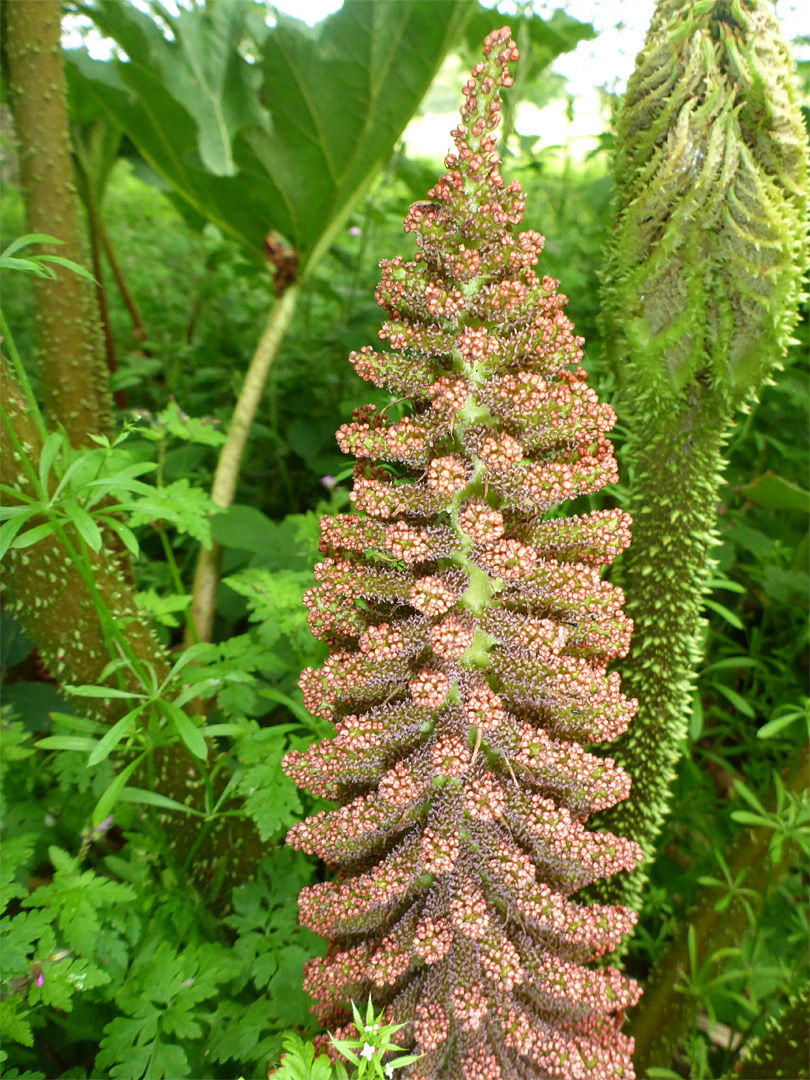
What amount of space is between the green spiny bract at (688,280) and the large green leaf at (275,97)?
1.24 m

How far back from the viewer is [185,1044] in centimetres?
112

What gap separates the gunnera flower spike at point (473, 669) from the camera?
0.75 m

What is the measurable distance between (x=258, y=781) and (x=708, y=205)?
1050mm

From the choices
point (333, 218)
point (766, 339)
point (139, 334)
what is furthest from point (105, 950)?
point (139, 334)

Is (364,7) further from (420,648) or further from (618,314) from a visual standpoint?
(420,648)

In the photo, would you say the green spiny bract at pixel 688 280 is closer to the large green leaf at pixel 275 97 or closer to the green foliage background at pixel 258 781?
the green foliage background at pixel 258 781

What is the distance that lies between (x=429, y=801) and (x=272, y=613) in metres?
0.67

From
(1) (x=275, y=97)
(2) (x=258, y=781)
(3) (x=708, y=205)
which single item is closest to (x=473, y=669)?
(2) (x=258, y=781)

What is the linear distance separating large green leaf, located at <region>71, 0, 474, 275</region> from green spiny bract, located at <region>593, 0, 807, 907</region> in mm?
1235

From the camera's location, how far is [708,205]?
899 mm

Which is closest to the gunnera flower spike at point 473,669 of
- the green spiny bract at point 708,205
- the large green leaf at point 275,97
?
the green spiny bract at point 708,205

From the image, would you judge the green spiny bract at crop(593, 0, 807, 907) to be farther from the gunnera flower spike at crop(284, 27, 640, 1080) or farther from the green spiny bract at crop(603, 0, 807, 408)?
the gunnera flower spike at crop(284, 27, 640, 1080)

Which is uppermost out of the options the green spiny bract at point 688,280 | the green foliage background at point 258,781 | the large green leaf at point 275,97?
the large green leaf at point 275,97

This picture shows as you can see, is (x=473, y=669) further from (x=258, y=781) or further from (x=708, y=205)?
(x=708, y=205)
